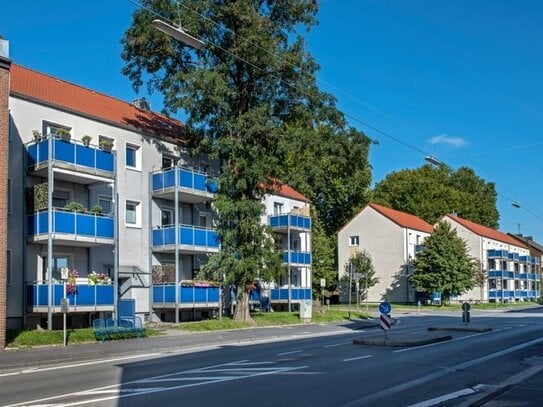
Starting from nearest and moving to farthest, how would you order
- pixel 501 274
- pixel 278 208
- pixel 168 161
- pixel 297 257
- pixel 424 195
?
1. pixel 168 161
2. pixel 297 257
3. pixel 278 208
4. pixel 501 274
5. pixel 424 195

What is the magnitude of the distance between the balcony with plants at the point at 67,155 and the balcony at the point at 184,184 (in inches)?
215

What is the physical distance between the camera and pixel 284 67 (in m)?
32.8

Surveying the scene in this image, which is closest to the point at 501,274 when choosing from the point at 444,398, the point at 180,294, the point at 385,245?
the point at 385,245

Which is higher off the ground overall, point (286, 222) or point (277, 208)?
point (277, 208)

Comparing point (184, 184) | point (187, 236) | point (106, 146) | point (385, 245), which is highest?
point (106, 146)

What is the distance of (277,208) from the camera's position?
4784 cm

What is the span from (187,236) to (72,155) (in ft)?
29.1

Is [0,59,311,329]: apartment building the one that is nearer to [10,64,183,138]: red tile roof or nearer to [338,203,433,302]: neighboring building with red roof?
[10,64,183,138]: red tile roof

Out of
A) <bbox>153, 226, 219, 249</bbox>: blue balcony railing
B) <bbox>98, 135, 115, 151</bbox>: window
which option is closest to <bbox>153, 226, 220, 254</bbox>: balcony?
<bbox>153, 226, 219, 249</bbox>: blue balcony railing

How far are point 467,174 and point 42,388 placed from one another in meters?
97.0

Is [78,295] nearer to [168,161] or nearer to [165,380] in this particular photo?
[168,161]

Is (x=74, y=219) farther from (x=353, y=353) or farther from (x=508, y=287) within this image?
(x=508, y=287)

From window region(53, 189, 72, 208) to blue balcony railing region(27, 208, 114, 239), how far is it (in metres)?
1.83

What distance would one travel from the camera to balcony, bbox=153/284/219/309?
32594 millimetres
